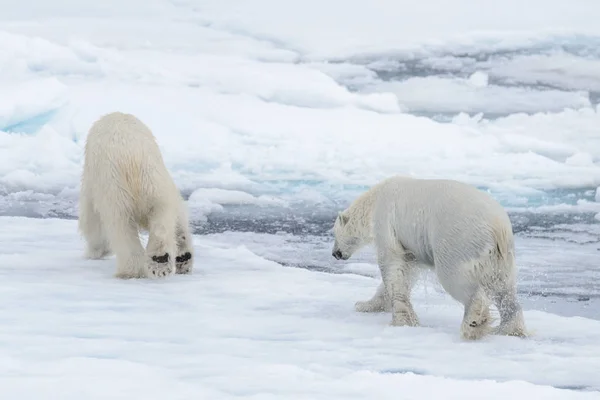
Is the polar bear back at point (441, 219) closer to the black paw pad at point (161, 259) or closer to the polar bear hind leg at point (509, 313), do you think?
the polar bear hind leg at point (509, 313)

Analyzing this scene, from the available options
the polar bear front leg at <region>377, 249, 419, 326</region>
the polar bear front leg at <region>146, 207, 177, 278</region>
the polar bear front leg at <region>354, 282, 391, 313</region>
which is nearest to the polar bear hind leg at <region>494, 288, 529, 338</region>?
the polar bear front leg at <region>377, 249, 419, 326</region>

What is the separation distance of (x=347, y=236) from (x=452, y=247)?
120 cm

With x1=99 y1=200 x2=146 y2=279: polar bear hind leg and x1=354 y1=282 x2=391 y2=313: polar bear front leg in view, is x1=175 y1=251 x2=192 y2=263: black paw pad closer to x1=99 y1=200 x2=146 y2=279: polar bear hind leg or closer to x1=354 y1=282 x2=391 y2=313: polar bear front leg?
x1=99 y1=200 x2=146 y2=279: polar bear hind leg

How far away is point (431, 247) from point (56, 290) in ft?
6.83

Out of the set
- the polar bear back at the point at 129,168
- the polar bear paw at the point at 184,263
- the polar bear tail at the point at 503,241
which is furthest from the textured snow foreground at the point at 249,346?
the polar bear back at the point at 129,168

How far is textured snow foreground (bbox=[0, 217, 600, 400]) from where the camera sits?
9.18 ft

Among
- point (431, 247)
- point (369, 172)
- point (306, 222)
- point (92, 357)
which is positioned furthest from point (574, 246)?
point (92, 357)

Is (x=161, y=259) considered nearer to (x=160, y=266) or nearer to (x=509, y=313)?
(x=160, y=266)

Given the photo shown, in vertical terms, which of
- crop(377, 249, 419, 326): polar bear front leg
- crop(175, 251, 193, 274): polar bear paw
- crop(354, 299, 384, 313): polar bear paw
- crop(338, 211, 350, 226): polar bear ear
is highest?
crop(338, 211, 350, 226): polar bear ear

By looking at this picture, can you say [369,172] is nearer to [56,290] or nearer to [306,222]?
[306,222]

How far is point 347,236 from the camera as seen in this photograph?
499 cm

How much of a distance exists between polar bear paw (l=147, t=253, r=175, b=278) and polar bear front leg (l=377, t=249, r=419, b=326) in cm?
137

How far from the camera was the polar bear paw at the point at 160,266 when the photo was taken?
16.5 ft

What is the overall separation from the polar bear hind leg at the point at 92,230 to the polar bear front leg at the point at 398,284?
7.36 feet
